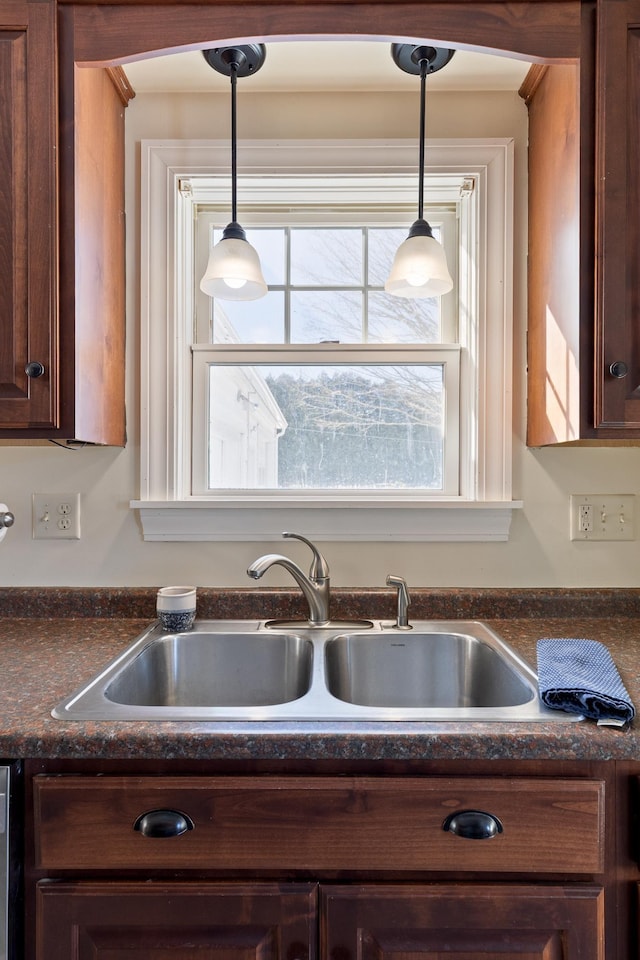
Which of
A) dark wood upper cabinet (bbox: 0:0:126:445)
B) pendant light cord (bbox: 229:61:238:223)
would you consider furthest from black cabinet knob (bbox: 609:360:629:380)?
dark wood upper cabinet (bbox: 0:0:126:445)

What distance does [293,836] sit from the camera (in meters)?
0.78

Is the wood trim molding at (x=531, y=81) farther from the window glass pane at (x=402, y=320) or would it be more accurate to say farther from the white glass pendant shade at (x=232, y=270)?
the white glass pendant shade at (x=232, y=270)

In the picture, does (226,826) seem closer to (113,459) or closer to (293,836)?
(293,836)

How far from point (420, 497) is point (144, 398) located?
31.2 inches

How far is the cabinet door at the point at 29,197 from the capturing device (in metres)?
1.07

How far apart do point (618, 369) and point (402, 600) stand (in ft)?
2.23

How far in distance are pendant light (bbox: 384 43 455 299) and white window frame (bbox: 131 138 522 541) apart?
0.50ft

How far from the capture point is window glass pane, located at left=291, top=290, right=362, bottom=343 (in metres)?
1.54

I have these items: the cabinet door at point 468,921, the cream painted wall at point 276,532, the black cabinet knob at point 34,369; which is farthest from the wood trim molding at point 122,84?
the cabinet door at point 468,921

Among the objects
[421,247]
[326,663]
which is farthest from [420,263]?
[326,663]

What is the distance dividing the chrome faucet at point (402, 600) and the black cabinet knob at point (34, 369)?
874 mm

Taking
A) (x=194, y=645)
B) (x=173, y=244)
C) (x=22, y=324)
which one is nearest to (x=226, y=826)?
(x=194, y=645)

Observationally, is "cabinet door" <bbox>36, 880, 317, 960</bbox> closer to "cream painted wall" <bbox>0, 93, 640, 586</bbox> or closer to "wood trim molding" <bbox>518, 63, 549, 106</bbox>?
"cream painted wall" <bbox>0, 93, 640, 586</bbox>

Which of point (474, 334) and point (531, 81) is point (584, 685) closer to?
point (474, 334)
